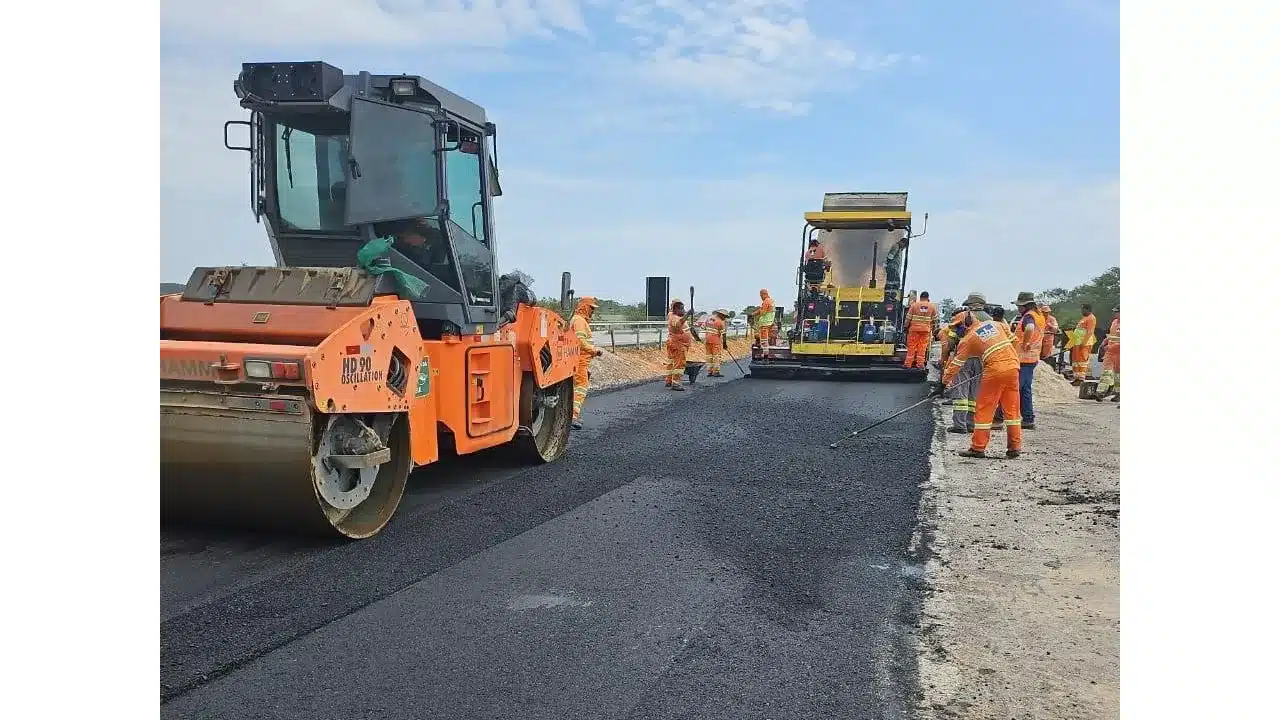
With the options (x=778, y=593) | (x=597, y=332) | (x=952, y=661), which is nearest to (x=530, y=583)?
(x=778, y=593)

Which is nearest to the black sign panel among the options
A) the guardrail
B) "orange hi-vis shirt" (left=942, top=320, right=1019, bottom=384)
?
the guardrail

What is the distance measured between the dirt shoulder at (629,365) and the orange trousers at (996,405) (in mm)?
7134

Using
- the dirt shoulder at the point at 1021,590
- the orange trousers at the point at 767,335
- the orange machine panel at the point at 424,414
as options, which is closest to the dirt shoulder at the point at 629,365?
the orange trousers at the point at 767,335

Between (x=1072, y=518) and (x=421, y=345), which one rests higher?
(x=421, y=345)

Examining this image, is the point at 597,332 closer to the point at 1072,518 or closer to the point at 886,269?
the point at 886,269

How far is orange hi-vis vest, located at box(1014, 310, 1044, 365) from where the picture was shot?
10438mm

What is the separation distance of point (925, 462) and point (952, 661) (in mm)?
4818

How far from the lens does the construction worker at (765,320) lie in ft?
59.7

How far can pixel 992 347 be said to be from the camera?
8.66 metres

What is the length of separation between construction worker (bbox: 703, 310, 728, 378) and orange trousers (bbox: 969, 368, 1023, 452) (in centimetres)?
843

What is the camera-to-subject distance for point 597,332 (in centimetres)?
2291

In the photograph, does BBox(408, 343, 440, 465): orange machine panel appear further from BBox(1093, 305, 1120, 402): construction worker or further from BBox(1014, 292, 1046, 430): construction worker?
BBox(1093, 305, 1120, 402): construction worker

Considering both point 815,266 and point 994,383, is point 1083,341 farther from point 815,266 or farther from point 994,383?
point 994,383

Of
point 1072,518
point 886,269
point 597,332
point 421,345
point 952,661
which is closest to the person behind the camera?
point 952,661
